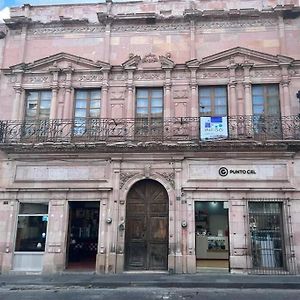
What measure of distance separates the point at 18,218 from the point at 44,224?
3.69 feet

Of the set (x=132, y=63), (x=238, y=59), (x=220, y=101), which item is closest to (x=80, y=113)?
(x=132, y=63)

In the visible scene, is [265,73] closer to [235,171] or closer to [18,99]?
[235,171]

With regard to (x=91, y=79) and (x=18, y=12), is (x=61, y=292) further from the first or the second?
(x=18, y=12)

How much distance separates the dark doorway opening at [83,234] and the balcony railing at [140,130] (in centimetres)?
290

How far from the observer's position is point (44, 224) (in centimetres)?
1415

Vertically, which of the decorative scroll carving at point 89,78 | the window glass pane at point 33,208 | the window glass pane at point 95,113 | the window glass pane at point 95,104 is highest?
the decorative scroll carving at point 89,78

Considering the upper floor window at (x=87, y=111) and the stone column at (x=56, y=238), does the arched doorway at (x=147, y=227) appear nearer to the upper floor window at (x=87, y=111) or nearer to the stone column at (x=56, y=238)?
the stone column at (x=56, y=238)

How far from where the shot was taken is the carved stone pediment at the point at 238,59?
48.1ft

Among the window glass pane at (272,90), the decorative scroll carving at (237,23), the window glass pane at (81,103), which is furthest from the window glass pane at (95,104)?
the window glass pane at (272,90)

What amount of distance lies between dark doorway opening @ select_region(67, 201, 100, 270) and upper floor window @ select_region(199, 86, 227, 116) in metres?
6.03

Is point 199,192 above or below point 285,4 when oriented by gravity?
below

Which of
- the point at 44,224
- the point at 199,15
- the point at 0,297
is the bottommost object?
the point at 0,297

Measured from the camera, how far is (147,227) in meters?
13.9

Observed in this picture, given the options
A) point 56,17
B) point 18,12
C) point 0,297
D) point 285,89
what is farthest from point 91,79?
point 0,297
